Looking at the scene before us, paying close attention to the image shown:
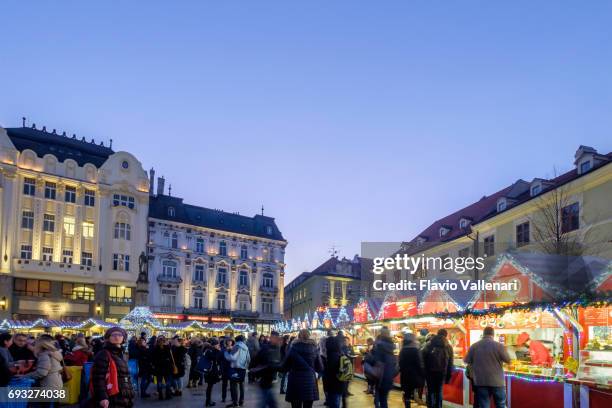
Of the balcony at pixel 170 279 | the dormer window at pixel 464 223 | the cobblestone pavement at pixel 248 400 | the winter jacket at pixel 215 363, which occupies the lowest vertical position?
the cobblestone pavement at pixel 248 400

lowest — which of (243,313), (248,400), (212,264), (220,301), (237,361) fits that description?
(243,313)

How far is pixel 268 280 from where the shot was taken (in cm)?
6962

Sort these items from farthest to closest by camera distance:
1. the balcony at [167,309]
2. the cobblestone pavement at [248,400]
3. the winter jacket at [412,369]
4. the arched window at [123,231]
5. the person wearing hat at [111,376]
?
the balcony at [167,309] < the arched window at [123,231] < the cobblestone pavement at [248,400] < the winter jacket at [412,369] < the person wearing hat at [111,376]

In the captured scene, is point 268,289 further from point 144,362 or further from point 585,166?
point 144,362

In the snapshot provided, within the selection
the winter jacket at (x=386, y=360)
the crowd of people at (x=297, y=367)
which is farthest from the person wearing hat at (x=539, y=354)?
the winter jacket at (x=386, y=360)

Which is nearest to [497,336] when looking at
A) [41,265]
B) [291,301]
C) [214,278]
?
[41,265]

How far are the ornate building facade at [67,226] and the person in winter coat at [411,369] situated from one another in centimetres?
4317

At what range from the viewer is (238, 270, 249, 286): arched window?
67188 millimetres

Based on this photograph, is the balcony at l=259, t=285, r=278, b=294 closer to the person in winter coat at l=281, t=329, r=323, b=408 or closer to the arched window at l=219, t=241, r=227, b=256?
the arched window at l=219, t=241, r=227, b=256

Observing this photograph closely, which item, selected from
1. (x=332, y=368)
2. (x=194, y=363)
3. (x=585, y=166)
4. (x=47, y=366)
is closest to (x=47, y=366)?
(x=47, y=366)

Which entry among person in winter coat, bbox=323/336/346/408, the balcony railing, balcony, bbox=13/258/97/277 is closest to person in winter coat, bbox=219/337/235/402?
person in winter coat, bbox=323/336/346/408

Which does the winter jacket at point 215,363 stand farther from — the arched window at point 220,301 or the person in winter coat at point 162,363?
the arched window at point 220,301

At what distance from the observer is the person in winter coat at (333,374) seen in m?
10.5

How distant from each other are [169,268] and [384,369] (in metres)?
52.7
